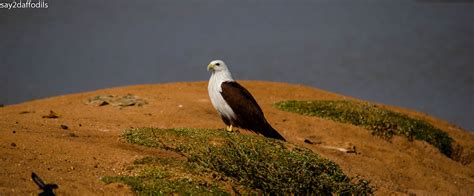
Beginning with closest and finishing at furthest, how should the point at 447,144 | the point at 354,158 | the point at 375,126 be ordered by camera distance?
1. the point at 354,158
2. the point at 375,126
3. the point at 447,144

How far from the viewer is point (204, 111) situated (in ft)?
51.5

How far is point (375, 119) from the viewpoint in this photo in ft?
55.6

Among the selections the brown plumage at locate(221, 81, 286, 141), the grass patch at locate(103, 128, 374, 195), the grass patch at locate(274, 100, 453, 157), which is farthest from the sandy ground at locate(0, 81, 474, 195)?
the brown plumage at locate(221, 81, 286, 141)

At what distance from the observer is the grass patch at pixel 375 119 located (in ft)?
55.2

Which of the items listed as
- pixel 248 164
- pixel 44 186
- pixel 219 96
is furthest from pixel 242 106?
pixel 44 186

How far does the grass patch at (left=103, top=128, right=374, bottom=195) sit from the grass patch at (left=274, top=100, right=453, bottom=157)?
5732 mm

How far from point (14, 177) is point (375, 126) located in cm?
1037

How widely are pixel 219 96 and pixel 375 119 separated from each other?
226 inches

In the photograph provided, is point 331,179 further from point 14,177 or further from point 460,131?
point 460,131

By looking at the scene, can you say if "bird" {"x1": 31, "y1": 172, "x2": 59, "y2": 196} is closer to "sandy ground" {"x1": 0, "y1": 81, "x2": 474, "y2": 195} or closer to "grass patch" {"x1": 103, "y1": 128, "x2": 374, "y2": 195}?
"sandy ground" {"x1": 0, "y1": 81, "x2": 474, "y2": 195}

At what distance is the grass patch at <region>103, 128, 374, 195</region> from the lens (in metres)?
8.92

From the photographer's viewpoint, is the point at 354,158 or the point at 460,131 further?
the point at 460,131

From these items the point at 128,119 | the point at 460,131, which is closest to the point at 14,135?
the point at 128,119

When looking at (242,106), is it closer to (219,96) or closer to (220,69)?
(219,96)
